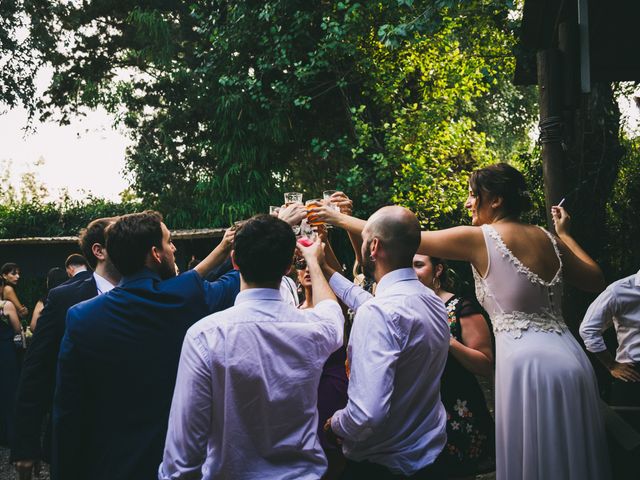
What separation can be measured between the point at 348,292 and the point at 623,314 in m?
2.50

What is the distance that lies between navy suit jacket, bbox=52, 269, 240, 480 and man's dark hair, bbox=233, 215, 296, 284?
1.68ft

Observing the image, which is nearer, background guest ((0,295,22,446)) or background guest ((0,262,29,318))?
background guest ((0,295,22,446))

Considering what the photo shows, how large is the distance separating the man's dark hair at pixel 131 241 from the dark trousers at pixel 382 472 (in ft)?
4.37

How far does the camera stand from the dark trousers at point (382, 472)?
2.39 metres

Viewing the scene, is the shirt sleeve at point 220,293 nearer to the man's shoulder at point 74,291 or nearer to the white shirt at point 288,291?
the white shirt at point 288,291

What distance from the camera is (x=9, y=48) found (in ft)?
49.9

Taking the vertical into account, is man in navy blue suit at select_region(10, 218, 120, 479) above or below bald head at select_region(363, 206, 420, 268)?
below

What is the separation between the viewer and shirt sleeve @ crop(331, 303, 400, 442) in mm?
2209

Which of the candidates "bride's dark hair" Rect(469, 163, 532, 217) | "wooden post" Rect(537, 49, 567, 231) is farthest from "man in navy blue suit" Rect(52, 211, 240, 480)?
"wooden post" Rect(537, 49, 567, 231)

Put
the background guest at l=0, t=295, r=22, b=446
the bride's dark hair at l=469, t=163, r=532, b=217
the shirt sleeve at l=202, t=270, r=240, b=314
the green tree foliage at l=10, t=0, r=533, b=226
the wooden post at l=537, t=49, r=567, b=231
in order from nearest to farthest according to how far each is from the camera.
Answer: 1. the shirt sleeve at l=202, t=270, r=240, b=314
2. the bride's dark hair at l=469, t=163, r=532, b=217
3. the wooden post at l=537, t=49, r=567, b=231
4. the background guest at l=0, t=295, r=22, b=446
5. the green tree foliage at l=10, t=0, r=533, b=226

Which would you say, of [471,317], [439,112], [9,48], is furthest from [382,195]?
[9,48]

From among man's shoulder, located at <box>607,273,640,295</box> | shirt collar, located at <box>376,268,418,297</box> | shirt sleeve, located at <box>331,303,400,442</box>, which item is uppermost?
shirt collar, located at <box>376,268,418,297</box>

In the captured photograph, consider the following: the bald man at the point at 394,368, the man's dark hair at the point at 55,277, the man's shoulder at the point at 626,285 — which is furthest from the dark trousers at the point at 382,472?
the man's dark hair at the point at 55,277

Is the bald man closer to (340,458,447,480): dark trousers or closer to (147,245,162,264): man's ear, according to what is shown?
(340,458,447,480): dark trousers
